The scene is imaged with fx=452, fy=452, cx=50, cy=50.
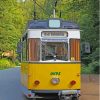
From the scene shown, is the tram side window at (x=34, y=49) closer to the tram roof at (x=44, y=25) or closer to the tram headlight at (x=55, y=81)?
the tram roof at (x=44, y=25)

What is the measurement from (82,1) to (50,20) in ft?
51.1

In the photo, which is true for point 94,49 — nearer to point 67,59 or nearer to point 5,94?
point 5,94

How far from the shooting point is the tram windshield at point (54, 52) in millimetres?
17078

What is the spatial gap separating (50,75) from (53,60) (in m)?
0.58

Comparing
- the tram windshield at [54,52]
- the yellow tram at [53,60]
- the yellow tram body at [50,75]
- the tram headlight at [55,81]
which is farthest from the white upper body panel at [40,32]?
the tram headlight at [55,81]

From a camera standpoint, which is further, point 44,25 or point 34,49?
point 44,25

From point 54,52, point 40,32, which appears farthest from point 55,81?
point 40,32

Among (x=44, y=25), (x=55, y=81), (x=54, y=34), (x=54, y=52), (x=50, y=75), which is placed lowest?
(x=55, y=81)

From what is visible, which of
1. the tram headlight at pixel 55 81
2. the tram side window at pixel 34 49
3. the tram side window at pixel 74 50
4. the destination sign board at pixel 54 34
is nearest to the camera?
the tram headlight at pixel 55 81

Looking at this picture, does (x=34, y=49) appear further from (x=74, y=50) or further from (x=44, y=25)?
(x=74, y=50)

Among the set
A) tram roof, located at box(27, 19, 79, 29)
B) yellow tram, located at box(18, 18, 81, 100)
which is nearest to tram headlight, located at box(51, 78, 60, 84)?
yellow tram, located at box(18, 18, 81, 100)

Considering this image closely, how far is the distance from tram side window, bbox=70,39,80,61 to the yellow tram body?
1.00 ft

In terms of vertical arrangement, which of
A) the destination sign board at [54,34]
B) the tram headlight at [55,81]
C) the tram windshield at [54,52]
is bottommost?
the tram headlight at [55,81]

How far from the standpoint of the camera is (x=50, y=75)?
16859mm
